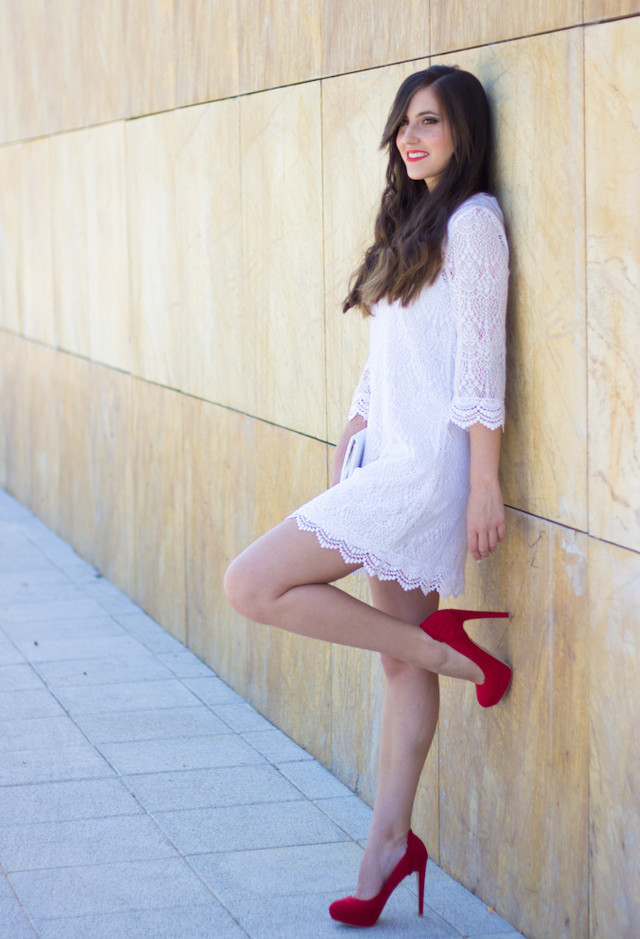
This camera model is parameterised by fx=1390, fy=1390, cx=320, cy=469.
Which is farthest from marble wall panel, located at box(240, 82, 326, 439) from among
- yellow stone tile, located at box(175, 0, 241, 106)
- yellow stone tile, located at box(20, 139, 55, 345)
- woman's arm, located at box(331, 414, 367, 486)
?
yellow stone tile, located at box(20, 139, 55, 345)

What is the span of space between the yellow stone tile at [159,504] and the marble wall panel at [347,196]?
1.90m

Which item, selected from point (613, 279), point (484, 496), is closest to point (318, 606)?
point (484, 496)

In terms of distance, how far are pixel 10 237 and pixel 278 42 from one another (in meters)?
5.63

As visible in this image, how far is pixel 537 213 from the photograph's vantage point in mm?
3326

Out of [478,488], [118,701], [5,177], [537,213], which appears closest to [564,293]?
[537,213]

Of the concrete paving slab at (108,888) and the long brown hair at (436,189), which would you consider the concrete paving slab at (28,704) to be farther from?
the long brown hair at (436,189)

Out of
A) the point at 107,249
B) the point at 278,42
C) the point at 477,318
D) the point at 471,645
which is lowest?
the point at 471,645

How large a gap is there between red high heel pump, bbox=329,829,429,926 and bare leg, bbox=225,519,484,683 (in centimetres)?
55

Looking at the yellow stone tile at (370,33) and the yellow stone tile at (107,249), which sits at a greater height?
the yellow stone tile at (370,33)

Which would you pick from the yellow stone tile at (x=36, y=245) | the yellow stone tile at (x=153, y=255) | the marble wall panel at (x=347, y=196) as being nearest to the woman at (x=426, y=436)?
the marble wall panel at (x=347, y=196)

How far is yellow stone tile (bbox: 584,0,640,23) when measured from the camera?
9.55 feet

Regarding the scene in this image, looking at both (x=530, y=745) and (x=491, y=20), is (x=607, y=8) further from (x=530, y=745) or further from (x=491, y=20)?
(x=530, y=745)

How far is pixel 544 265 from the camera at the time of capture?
331 cm

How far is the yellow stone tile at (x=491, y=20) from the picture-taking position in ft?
10.5
